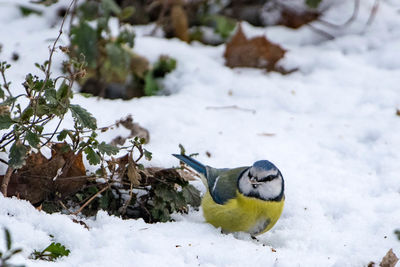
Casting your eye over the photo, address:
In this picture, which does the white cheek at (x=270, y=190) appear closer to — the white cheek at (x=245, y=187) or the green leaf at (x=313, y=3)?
the white cheek at (x=245, y=187)

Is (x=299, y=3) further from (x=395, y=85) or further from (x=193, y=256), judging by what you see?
(x=193, y=256)

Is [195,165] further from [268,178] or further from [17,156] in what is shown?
[17,156]

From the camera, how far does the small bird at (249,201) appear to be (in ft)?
10.9

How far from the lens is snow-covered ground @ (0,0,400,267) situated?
285 cm

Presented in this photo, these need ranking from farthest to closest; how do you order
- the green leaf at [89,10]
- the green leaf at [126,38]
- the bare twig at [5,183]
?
the green leaf at [89,10]
the green leaf at [126,38]
the bare twig at [5,183]

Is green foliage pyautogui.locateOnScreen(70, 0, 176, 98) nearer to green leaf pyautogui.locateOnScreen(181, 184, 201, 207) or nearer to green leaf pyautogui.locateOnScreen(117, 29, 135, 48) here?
green leaf pyautogui.locateOnScreen(117, 29, 135, 48)

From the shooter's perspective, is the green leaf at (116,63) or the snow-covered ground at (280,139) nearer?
the snow-covered ground at (280,139)

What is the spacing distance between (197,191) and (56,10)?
130 inches

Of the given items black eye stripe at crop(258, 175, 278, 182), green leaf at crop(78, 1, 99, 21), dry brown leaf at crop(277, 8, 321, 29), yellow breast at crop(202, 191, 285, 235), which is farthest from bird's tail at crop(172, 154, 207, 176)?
dry brown leaf at crop(277, 8, 321, 29)

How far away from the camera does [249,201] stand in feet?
11.0

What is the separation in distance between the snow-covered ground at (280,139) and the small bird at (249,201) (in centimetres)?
10

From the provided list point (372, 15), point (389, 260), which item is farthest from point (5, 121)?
point (372, 15)

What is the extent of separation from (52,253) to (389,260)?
1.65m

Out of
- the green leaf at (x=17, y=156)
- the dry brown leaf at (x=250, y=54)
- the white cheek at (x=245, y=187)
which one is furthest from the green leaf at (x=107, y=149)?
the dry brown leaf at (x=250, y=54)
